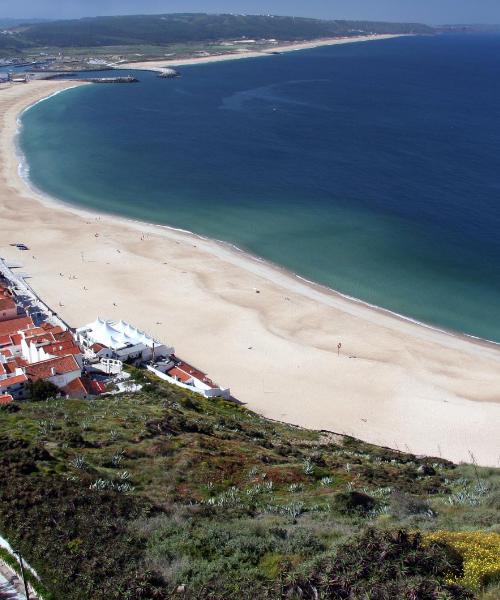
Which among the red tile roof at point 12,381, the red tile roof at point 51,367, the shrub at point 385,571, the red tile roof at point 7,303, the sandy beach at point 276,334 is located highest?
the shrub at point 385,571

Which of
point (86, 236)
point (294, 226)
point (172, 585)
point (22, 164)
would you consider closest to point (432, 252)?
point (294, 226)

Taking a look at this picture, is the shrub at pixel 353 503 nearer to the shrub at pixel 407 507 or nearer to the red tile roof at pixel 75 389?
the shrub at pixel 407 507

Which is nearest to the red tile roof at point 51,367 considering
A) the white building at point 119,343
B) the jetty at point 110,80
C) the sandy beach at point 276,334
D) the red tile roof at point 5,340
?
the white building at point 119,343

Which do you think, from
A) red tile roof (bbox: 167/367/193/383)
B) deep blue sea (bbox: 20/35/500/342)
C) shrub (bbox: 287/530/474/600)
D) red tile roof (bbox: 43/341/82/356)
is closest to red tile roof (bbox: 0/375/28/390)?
red tile roof (bbox: 43/341/82/356)

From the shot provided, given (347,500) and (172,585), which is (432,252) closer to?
(347,500)

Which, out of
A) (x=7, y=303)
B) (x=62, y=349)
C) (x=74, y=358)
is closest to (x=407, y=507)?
(x=74, y=358)

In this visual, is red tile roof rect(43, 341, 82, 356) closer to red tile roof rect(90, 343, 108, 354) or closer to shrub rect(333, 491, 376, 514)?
red tile roof rect(90, 343, 108, 354)
